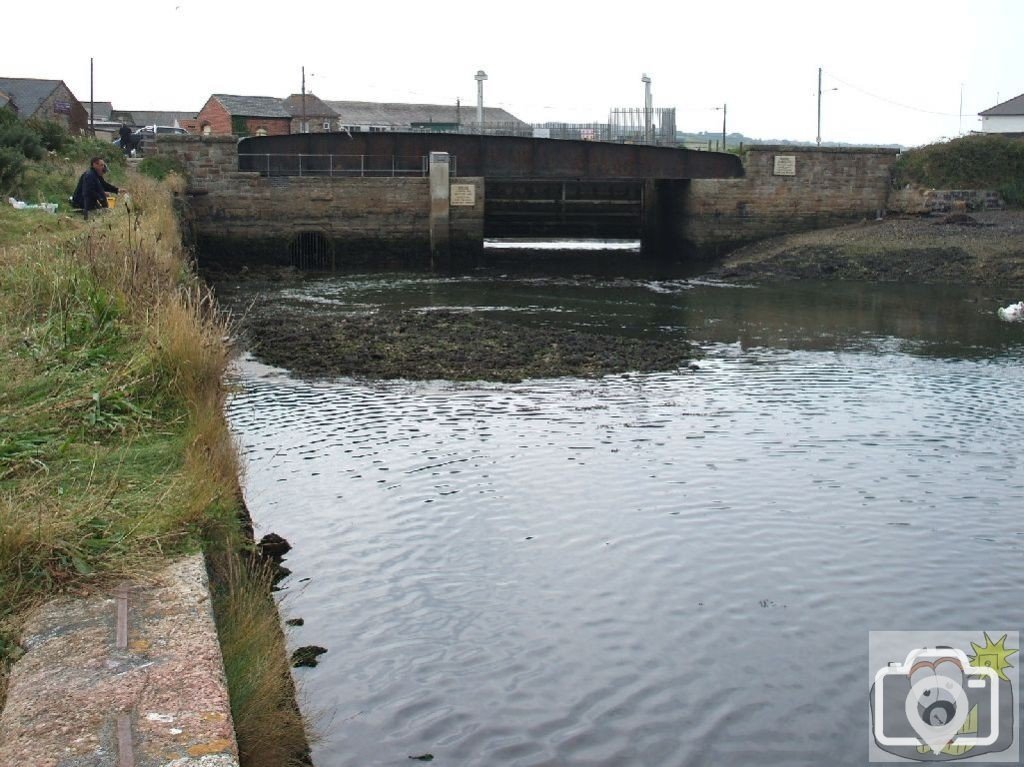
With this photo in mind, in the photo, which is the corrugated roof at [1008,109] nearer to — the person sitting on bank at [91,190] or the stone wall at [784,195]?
the stone wall at [784,195]

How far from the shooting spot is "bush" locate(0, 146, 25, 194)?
65.0ft

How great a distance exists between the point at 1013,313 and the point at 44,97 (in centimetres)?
5794

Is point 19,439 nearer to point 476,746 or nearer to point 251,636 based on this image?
point 251,636

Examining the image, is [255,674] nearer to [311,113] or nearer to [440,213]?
[440,213]

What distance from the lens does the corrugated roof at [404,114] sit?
86312 mm

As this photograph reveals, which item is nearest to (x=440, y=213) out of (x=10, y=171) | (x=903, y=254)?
(x=903, y=254)

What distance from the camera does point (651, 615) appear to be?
24.4 feet

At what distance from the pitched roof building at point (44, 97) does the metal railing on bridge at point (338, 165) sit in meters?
36.8

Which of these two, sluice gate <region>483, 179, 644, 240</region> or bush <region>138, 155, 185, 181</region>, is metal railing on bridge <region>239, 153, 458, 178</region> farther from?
sluice gate <region>483, 179, 644, 240</region>

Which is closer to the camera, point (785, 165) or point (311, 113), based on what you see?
point (785, 165)

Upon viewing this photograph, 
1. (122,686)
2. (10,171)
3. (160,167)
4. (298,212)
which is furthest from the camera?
(298,212)

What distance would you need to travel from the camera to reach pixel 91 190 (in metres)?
17.6

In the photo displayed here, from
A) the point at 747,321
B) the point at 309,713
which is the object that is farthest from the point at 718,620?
the point at 747,321

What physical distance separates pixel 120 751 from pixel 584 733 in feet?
9.33
